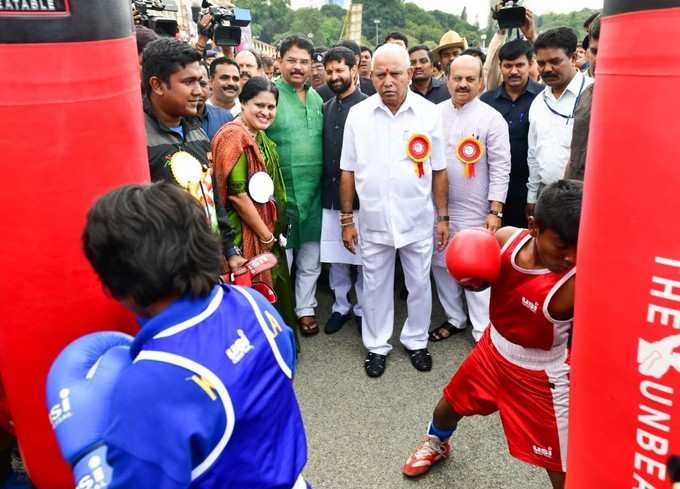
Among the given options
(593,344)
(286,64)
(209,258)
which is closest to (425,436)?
(593,344)

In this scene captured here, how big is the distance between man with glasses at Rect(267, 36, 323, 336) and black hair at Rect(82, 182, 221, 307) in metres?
2.64

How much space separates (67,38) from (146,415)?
74cm

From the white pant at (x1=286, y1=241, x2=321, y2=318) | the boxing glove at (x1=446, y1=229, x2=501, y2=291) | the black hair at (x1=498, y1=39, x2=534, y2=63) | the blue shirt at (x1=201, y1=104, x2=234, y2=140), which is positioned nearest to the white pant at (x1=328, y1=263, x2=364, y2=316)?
the white pant at (x1=286, y1=241, x2=321, y2=318)

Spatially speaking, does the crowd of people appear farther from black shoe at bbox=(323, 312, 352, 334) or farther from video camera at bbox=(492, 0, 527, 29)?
video camera at bbox=(492, 0, 527, 29)

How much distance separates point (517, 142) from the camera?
12.5 ft

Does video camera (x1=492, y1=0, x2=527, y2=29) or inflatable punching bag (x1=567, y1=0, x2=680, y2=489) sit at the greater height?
video camera (x1=492, y1=0, x2=527, y2=29)

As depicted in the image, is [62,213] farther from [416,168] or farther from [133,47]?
[416,168]

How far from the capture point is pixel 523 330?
6.72 feet

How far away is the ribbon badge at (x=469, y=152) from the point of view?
11.5 ft

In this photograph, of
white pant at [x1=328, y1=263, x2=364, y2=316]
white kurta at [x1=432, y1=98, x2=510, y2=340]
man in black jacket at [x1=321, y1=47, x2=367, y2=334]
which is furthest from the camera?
white pant at [x1=328, y1=263, x2=364, y2=316]

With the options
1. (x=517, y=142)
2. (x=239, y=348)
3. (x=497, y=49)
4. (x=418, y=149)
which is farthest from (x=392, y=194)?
(x=239, y=348)

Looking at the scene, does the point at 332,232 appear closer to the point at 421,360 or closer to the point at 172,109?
the point at 421,360

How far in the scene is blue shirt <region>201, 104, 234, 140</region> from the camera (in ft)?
11.7

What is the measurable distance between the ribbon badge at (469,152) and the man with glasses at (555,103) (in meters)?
0.35
